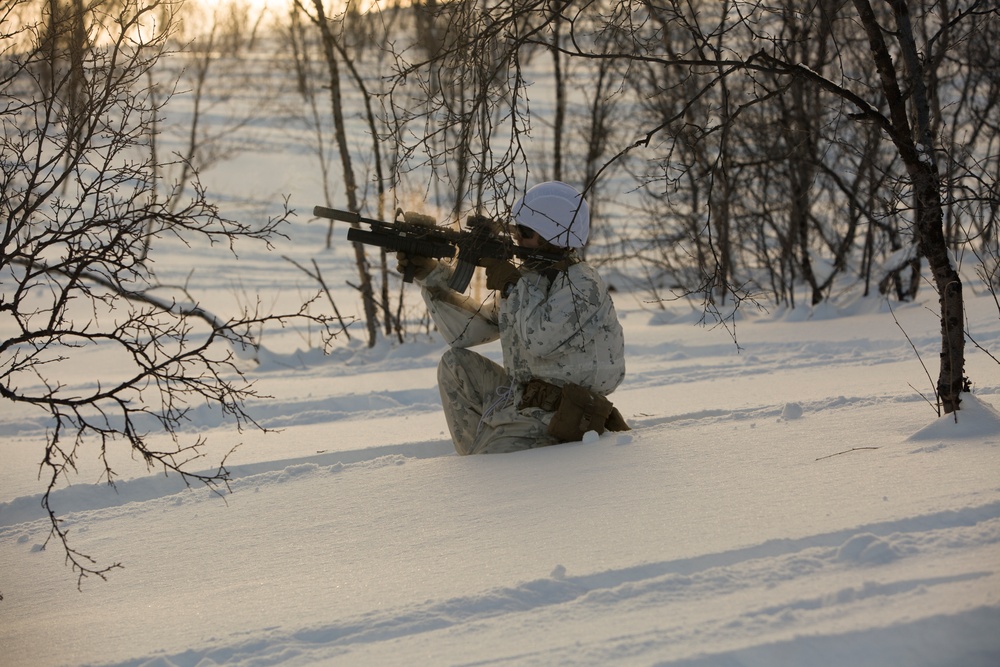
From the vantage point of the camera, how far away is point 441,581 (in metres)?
2.62

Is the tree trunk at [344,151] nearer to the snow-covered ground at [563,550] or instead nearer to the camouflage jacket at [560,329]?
→ the snow-covered ground at [563,550]

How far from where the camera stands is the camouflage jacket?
13.1 ft

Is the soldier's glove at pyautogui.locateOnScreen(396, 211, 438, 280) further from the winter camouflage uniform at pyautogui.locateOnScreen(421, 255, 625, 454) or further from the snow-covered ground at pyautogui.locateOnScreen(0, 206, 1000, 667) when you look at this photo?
the snow-covered ground at pyautogui.locateOnScreen(0, 206, 1000, 667)

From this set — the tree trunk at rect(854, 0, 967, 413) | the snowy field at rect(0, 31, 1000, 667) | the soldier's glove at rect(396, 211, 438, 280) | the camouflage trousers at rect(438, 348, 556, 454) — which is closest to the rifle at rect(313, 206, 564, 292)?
the soldier's glove at rect(396, 211, 438, 280)

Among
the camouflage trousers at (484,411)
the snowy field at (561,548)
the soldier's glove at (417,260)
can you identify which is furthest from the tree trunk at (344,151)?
the camouflage trousers at (484,411)

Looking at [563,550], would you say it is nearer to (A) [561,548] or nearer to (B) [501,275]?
(A) [561,548]

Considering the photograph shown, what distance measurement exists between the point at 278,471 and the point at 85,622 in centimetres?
149

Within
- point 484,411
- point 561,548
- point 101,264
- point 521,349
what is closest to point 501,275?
point 521,349

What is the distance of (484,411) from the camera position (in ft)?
14.1

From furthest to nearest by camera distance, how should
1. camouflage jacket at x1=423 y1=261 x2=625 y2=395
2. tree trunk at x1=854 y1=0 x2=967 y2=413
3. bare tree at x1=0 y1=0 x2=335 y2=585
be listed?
camouflage jacket at x1=423 y1=261 x2=625 y2=395
tree trunk at x1=854 y1=0 x2=967 y2=413
bare tree at x1=0 y1=0 x2=335 y2=585

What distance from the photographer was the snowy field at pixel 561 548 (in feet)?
7.23

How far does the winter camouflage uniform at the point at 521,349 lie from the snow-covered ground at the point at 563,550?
268 mm

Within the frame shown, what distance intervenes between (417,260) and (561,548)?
1849 millimetres

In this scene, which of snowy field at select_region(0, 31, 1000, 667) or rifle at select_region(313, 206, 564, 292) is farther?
rifle at select_region(313, 206, 564, 292)
